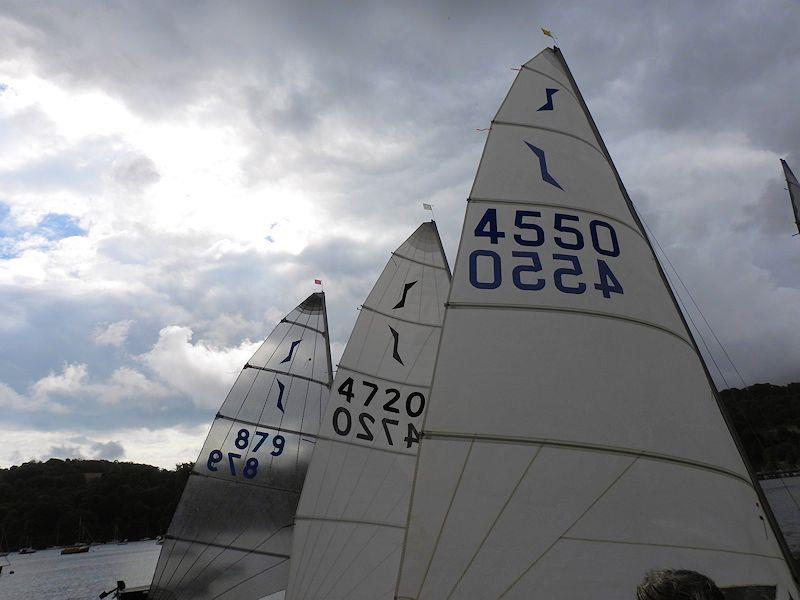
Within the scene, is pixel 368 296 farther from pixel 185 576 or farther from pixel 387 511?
pixel 185 576

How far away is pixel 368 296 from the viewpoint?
13.8 m

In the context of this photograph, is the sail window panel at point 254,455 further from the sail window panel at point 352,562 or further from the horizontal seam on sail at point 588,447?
the horizontal seam on sail at point 588,447

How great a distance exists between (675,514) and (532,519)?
119 cm

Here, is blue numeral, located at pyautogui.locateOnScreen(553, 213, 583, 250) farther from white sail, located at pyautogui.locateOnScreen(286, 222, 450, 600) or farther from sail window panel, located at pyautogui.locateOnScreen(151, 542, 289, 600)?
sail window panel, located at pyautogui.locateOnScreen(151, 542, 289, 600)

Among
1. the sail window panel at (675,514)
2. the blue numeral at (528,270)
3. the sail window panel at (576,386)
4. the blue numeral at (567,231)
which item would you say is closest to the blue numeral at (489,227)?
the blue numeral at (528,270)

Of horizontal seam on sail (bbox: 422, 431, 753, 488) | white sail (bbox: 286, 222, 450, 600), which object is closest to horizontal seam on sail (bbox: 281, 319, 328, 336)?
white sail (bbox: 286, 222, 450, 600)

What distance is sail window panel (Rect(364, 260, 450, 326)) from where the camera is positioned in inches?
540

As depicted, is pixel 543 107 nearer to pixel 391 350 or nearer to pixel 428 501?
pixel 428 501

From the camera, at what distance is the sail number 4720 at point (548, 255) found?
6383 millimetres

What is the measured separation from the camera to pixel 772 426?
110 m

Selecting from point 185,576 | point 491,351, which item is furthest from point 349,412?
point 491,351

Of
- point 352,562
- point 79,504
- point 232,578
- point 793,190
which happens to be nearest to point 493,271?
point 352,562

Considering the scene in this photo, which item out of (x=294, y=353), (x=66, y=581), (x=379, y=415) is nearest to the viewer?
Result: (x=379, y=415)

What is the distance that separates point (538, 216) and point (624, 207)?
1.14m
